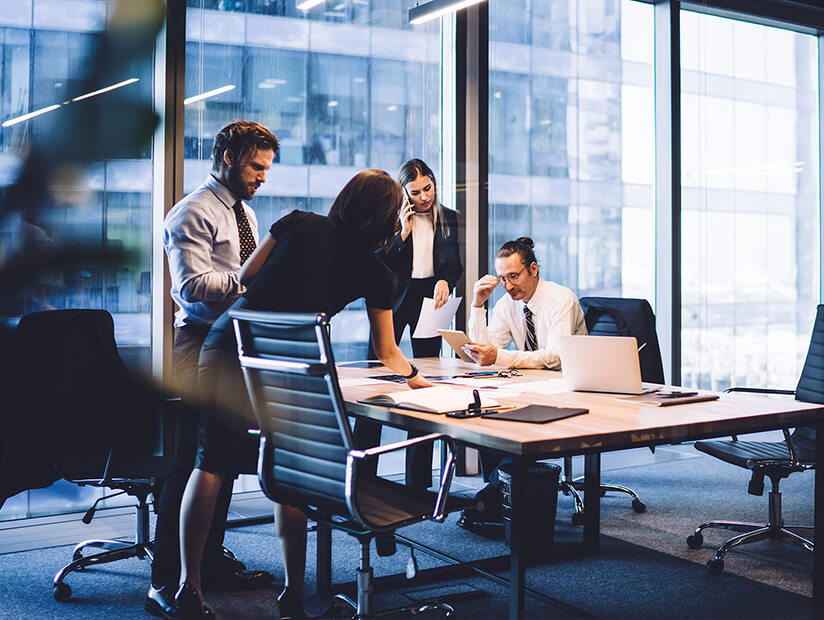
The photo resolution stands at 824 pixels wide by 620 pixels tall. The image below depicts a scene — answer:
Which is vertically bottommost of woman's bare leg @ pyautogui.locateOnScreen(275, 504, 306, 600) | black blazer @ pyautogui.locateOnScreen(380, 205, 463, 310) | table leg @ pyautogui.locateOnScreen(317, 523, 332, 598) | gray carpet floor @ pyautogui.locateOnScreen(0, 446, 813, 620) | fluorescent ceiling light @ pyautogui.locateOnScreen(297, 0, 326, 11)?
gray carpet floor @ pyautogui.locateOnScreen(0, 446, 813, 620)

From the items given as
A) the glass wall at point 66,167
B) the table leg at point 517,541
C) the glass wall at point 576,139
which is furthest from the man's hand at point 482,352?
the glass wall at point 66,167

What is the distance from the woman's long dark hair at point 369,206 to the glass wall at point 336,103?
165cm

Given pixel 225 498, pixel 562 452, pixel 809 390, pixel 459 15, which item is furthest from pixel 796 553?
pixel 459 15

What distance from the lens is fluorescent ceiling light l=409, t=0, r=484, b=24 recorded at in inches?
163

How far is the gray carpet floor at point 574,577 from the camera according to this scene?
8.58ft

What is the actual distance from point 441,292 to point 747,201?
3.18 m

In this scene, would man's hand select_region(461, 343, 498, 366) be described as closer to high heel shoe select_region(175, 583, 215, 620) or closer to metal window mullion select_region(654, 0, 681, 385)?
high heel shoe select_region(175, 583, 215, 620)

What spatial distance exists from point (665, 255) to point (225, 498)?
3.73 meters

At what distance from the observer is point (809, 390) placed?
131 inches

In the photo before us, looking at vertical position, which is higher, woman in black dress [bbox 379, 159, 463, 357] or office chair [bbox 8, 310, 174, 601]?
woman in black dress [bbox 379, 159, 463, 357]

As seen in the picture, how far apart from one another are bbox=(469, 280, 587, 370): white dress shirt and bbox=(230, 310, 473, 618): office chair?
4.09 ft

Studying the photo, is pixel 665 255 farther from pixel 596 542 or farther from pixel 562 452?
pixel 562 452

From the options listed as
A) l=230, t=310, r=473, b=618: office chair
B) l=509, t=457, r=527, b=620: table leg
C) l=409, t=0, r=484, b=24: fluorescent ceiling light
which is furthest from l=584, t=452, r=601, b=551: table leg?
l=409, t=0, r=484, b=24: fluorescent ceiling light

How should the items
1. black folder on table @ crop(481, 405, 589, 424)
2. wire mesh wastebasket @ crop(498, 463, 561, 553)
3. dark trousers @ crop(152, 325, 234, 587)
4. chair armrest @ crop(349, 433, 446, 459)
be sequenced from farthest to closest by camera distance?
wire mesh wastebasket @ crop(498, 463, 561, 553), dark trousers @ crop(152, 325, 234, 587), black folder on table @ crop(481, 405, 589, 424), chair armrest @ crop(349, 433, 446, 459)
